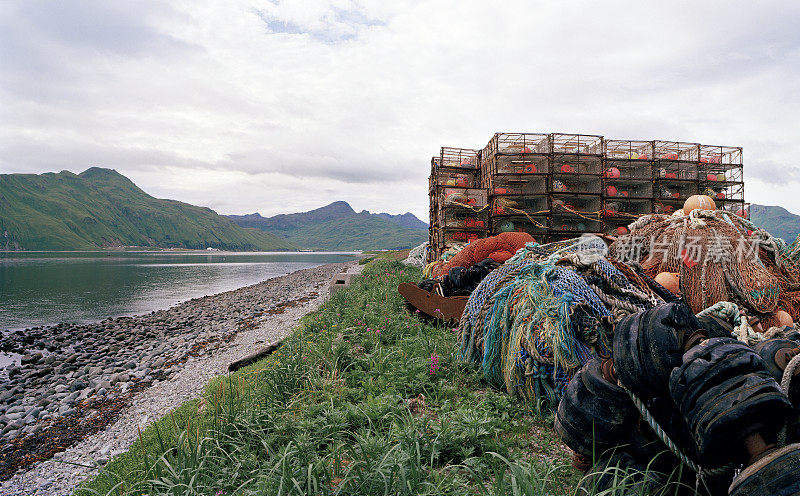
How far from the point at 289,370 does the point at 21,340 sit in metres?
20.6

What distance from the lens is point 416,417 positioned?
12.5 ft

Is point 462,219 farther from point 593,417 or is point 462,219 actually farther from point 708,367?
point 708,367

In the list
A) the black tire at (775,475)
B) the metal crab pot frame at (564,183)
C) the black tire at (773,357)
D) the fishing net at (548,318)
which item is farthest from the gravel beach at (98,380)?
the metal crab pot frame at (564,183)

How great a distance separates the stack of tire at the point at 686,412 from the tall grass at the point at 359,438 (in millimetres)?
434

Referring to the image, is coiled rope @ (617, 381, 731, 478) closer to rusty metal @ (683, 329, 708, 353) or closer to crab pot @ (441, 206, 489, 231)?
rusty metal @ (683, 329, 708, 353)

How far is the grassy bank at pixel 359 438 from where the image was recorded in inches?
106

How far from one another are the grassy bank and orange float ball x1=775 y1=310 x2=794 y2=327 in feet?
12.8

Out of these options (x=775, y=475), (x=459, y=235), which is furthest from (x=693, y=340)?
(x=459, y=235)

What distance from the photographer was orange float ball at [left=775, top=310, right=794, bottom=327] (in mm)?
5143

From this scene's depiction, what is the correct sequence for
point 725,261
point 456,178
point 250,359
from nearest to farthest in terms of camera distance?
point 725,261, point 250,359, point 456,178

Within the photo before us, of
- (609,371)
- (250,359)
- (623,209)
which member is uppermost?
(623,209)

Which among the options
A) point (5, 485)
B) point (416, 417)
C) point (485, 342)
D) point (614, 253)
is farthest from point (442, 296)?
point (5, 485)

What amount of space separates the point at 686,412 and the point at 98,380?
1523 centimetres

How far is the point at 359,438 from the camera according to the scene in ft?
10.3
